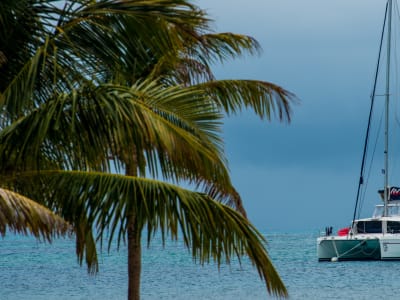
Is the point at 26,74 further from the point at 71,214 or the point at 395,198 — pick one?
the point at 395,198

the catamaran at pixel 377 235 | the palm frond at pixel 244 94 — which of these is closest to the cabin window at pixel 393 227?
the catamaran at pixel 377 235

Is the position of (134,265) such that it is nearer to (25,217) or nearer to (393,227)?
(25,217)

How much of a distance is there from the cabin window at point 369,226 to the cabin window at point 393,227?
461 mm

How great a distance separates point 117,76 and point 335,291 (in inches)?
1509

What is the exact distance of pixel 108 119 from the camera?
361 inches

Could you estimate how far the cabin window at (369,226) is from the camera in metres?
52.9

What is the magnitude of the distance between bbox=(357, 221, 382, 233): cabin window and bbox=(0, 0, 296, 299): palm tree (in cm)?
4332

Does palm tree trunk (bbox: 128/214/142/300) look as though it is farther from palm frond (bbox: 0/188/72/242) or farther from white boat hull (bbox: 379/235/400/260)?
white boat hull (bbox: 379/235/400/260)

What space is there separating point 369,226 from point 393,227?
1169 millimetres

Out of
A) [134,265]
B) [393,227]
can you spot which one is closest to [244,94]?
[134,265]

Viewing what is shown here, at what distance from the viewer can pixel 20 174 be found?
30.2 ft

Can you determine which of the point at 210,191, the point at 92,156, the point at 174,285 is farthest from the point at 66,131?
the point at 174,285

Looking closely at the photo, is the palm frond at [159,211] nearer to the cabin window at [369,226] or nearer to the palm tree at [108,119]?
the palm tree at [108,119]

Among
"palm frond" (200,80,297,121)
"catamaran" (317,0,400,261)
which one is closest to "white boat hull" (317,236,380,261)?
"catamaran" (317,0,400,261)
